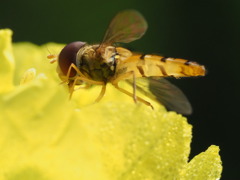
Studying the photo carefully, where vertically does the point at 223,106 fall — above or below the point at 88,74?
below

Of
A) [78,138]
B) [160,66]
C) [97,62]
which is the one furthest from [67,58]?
[78,138]

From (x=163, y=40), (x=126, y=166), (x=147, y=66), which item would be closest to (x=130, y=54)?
(x=147, y=66)

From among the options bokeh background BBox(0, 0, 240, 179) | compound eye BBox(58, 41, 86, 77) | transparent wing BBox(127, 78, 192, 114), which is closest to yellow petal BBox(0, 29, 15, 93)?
compound eye BBox(58, 41, 86, 77)

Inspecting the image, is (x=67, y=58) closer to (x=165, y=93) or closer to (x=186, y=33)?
(x=165, y=93)

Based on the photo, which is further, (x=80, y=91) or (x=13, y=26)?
(x=13, y=26)

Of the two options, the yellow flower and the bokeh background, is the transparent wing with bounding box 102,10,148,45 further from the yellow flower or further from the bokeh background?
the bokeh background

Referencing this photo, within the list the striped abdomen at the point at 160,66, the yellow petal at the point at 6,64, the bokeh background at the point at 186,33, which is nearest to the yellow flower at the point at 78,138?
the yellow petal at the point at 6,64

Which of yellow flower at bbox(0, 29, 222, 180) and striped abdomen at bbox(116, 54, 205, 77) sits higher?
yellow flower at bbox(0, 29, 222, 180)

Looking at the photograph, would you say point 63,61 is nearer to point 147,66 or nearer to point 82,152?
point 147,66

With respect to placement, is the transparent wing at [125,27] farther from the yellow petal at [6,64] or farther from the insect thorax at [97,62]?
the yellow petal at [6,64]
